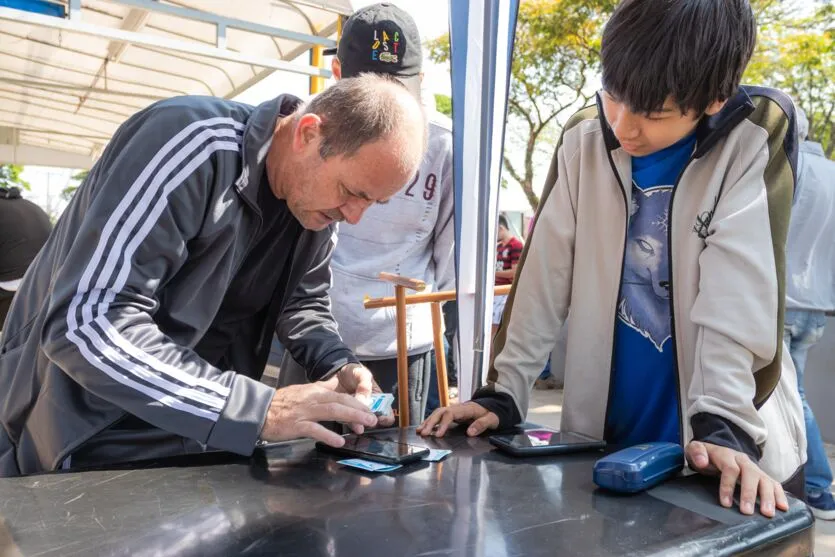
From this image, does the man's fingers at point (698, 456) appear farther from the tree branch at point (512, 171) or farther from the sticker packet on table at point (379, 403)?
the tree branch at point (512, 171)

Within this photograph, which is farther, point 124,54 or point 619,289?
point 124,54

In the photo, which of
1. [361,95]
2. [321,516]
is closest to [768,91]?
[361,95]

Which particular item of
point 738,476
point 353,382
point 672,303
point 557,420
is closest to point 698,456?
point 738,476

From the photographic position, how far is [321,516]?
0.89m

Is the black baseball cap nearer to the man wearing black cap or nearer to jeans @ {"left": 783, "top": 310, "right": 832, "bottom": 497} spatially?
the man wearing black cap

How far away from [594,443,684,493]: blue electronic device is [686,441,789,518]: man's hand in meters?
0.03

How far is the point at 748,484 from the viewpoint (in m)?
0.98

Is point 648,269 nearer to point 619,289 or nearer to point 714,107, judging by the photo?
point 619,289

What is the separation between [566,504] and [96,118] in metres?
Result: 11.6

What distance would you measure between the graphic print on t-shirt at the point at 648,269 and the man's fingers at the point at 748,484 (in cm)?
A: 34

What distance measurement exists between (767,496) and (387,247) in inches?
54.0

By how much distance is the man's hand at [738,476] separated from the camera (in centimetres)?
96

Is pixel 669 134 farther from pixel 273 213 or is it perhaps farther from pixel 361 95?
pixel 273 213

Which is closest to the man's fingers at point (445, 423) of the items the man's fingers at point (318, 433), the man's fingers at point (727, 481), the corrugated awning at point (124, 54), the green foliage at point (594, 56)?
the man's fingers at point (318, 433)
